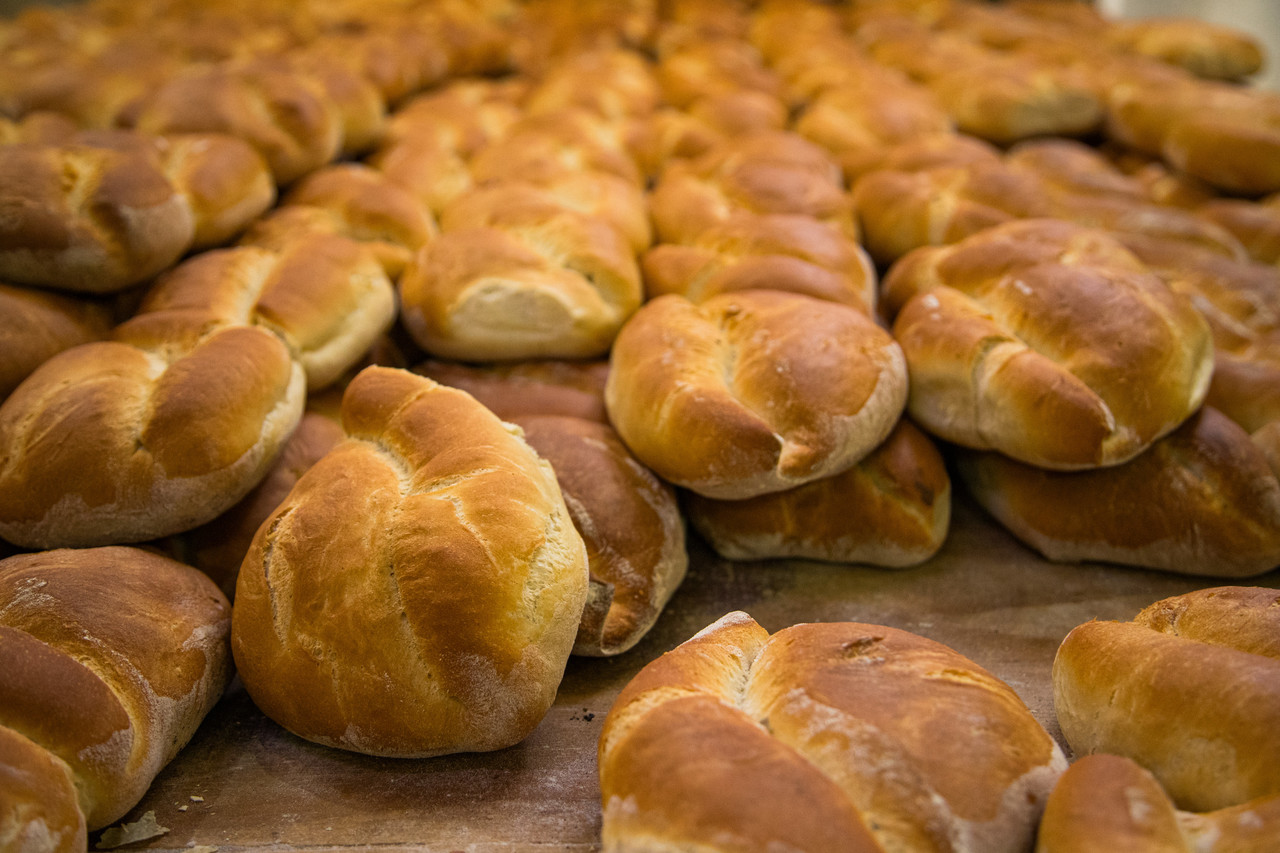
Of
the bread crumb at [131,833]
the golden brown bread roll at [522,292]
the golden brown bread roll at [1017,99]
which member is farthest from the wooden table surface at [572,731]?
the golden brown bread roll at [1017,99]

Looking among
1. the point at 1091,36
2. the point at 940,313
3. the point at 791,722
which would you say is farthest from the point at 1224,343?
the point at 1091,36

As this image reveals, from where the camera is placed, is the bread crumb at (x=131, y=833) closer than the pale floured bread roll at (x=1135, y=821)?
No

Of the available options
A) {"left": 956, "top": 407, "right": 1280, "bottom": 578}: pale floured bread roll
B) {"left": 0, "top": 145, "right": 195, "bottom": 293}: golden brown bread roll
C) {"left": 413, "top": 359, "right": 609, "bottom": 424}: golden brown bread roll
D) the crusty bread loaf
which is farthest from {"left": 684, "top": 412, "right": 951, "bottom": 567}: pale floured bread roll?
{"left": 0, "top": 145, "right": 195, "bottom": 293}: golden brown bread roll

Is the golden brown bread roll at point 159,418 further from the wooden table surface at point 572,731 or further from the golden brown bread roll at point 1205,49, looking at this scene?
the golden brown bread roll at point 1205,49

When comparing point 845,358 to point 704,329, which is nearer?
point 845,358

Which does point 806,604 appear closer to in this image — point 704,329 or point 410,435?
point 704,329

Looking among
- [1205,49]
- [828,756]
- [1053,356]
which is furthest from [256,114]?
[1205,49]
